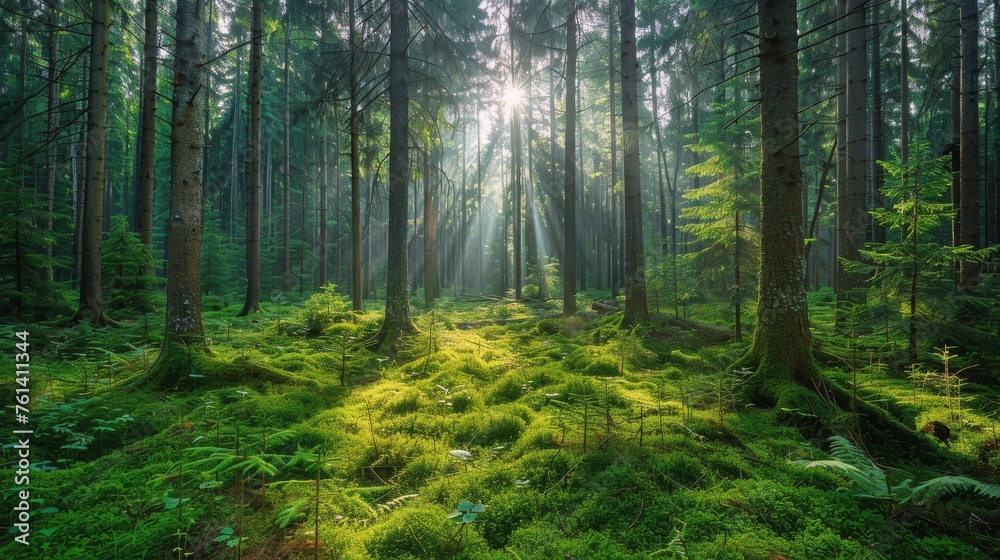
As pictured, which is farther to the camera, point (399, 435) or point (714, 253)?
point (714, 253)

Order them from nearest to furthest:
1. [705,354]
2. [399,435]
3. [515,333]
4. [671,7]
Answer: [399,435] < [705,354] < [515,333] < [671,7]

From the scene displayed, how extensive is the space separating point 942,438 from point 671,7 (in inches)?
929

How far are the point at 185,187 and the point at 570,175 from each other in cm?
963

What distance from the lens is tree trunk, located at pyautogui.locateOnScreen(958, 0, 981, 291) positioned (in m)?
8.28

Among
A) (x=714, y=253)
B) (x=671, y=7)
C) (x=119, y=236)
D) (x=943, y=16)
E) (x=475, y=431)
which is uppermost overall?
(x=671, y=7)

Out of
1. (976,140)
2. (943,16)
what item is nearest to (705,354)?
(976,140)

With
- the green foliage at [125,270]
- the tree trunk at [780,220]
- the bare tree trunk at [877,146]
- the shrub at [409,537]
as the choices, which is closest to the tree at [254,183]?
the green foliage at [125,270]

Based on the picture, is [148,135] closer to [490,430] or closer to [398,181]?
[398,181]

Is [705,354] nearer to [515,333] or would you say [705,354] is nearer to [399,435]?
[515,333]

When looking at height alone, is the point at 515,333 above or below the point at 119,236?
below

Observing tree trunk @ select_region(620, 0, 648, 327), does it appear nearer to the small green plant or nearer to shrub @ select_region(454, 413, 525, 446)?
shrub @ select_region(454, 413, 525, 446)

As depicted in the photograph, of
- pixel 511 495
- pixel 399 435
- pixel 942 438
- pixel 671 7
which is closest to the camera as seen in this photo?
pixel 511 495

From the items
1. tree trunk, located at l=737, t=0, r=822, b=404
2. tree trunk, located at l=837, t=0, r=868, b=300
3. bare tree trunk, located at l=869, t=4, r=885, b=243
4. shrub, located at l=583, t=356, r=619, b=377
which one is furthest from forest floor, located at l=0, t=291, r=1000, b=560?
bare tree trunk, located at l=869, t=4, r=885, b=243

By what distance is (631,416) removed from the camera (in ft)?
12.5
